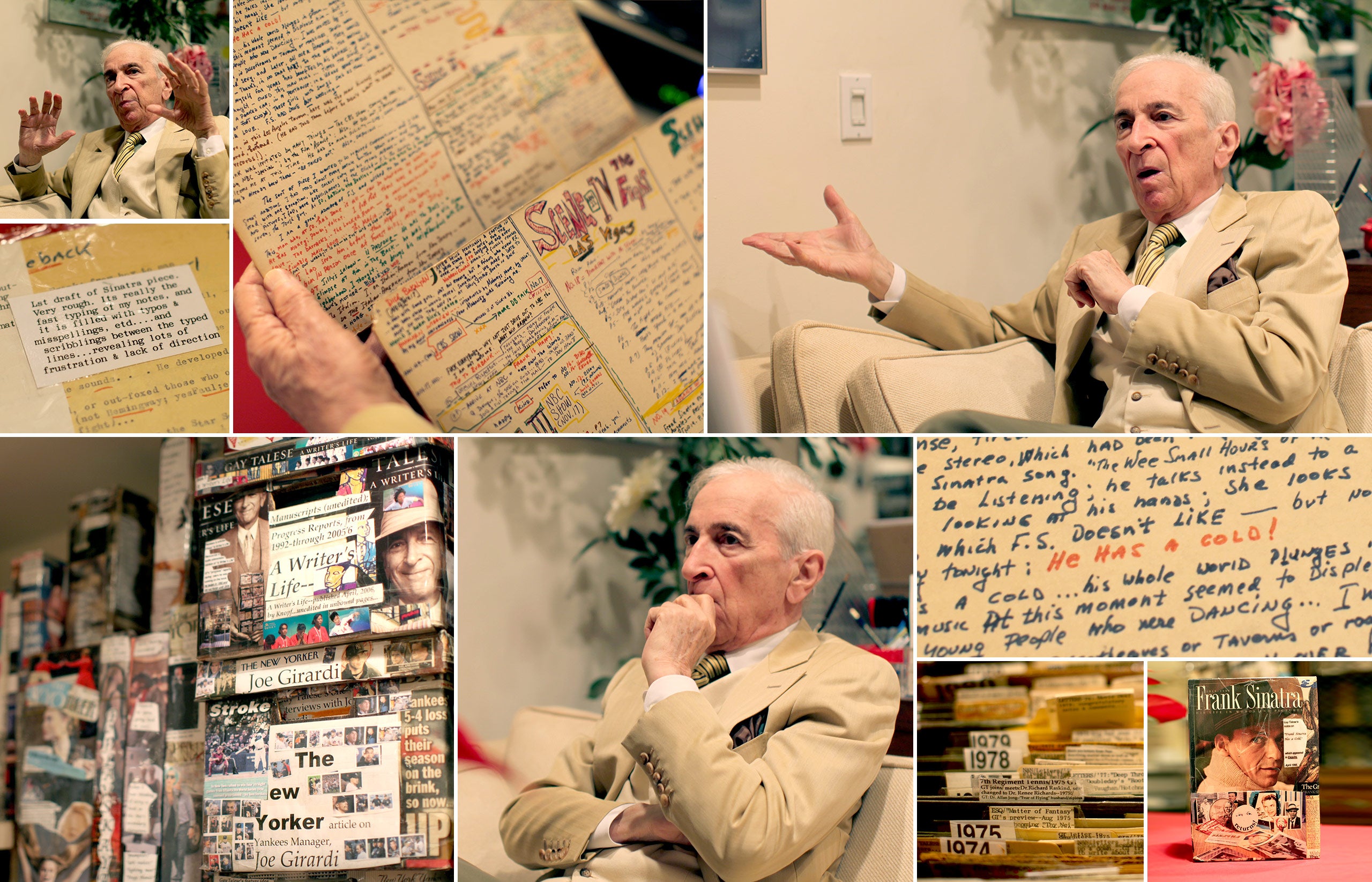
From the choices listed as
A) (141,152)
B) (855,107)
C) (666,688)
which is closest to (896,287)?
(855,107)

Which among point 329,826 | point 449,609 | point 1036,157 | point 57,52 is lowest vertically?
point 329,826

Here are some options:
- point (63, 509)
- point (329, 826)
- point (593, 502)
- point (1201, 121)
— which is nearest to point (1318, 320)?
point (1201, 121)

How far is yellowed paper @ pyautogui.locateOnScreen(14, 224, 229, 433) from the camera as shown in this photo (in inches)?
63.8

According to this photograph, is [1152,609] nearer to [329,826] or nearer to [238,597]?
[329,826]

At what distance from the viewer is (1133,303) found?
5.72ft

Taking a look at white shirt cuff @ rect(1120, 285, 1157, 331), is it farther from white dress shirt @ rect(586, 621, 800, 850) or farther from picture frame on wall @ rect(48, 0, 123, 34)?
picture frame on wall @ rect(48, 0, 123, 34)

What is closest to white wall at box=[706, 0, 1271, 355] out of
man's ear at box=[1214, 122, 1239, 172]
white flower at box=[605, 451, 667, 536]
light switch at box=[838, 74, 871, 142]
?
light switch at box=[838, 74, 871, 142]

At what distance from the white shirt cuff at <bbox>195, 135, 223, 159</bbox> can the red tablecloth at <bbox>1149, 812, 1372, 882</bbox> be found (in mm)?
1776

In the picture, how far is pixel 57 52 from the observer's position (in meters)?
1.61

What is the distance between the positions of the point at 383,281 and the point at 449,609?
512mm

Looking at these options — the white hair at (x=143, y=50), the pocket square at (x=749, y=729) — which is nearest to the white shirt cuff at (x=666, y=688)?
the pocket square at (x=749, y=729)

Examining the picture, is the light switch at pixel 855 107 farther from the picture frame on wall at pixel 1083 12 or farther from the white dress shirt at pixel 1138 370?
the white dress shirt at pixel 1138 370

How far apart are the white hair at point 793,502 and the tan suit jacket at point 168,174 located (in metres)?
0.84

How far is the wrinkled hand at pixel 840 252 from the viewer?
6.74ft
